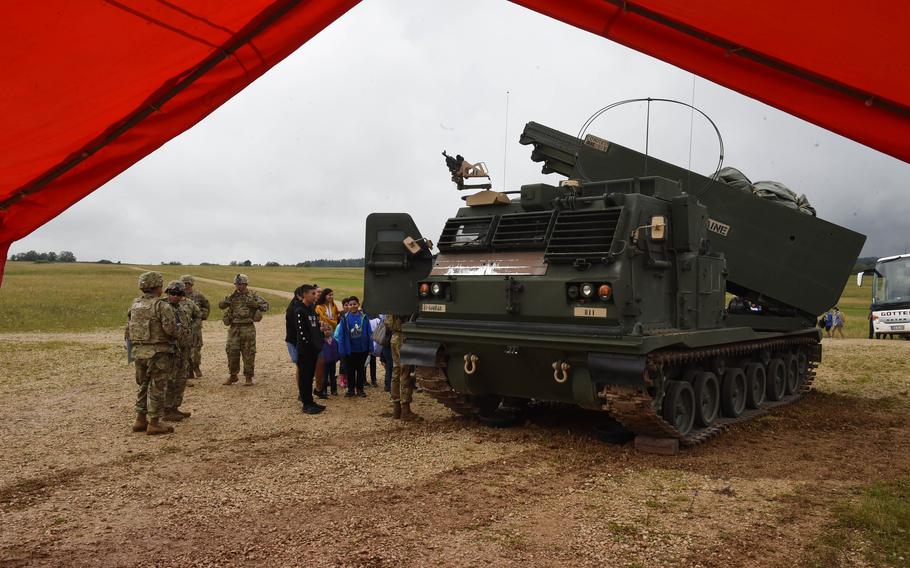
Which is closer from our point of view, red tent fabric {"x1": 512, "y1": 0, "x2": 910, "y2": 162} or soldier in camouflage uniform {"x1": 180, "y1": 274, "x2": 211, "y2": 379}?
red tent fabric {"x1": 512, "y1": 0, "x2": 910, "y2": 162}

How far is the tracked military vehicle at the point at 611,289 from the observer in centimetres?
743

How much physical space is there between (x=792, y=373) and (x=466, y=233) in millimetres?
6351

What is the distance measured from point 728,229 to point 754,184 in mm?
1962

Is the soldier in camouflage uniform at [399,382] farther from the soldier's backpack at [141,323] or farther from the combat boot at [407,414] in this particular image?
the soldier's backpack at [141,323]

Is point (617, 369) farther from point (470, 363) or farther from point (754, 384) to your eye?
point (754, 384)

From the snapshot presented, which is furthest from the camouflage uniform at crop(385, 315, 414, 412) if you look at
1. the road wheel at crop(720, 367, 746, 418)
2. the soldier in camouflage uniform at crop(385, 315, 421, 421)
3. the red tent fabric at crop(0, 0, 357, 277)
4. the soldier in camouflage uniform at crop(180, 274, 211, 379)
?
the red tent fabric at crop(0, 0, 357, 277)

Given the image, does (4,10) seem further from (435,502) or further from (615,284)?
(615,284)

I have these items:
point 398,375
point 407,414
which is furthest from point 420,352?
point 407,414

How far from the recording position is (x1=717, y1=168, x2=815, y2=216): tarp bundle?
1063 centimetres

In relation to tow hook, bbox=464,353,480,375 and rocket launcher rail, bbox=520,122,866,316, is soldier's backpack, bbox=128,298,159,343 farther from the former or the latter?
rocket launcher rail, bbox=520,122,866,316

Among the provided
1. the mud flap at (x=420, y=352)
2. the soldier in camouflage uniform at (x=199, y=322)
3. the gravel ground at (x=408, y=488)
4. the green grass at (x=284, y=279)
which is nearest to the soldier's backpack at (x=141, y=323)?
the gravel ground at (x=408, y=488)

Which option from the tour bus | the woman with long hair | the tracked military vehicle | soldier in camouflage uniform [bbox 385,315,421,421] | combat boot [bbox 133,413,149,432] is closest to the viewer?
the tracked military vehicle

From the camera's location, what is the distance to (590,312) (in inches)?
291

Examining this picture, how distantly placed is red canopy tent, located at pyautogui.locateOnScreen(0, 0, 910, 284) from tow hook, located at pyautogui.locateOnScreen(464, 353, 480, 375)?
19.9ft
